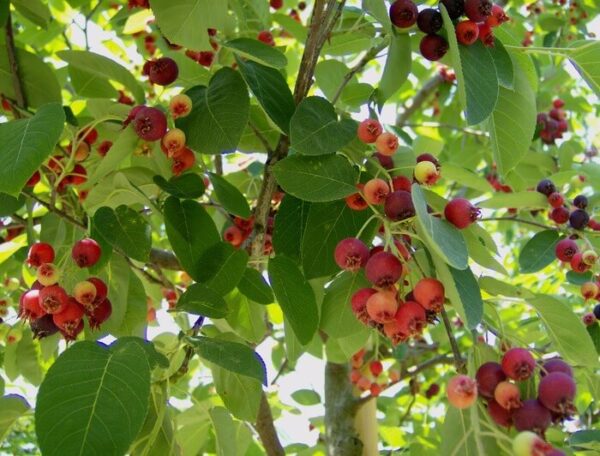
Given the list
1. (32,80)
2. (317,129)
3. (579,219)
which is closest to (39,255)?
(32,80)

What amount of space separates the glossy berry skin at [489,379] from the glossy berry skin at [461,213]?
29 centimetres

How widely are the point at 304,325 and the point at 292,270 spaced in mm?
128

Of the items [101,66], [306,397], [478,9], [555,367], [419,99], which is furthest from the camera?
[419,99]

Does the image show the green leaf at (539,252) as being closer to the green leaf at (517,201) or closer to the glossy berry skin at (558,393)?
the green leaf at (517,201)

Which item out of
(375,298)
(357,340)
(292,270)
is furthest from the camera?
(357,340)

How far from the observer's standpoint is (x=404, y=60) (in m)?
1.67

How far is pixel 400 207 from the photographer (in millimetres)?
1399

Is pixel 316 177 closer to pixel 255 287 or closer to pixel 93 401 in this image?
pixel 255 287

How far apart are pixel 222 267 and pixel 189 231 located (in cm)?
15

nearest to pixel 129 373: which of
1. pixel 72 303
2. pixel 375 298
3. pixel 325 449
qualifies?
pixel 72 303

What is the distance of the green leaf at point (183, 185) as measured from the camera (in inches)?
64.4

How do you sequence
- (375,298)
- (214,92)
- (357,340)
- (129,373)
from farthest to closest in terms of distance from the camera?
(357,340), (214,92), (375,298), (129,373)

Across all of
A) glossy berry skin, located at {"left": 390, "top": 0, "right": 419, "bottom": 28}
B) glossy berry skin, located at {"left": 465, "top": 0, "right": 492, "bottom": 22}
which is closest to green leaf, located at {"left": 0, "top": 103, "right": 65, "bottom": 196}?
glossy berry skin, located at {"left": 390, "top": 0, "right": 419, "bottom": 28}

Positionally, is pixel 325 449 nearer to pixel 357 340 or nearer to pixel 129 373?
pixel 357 340
